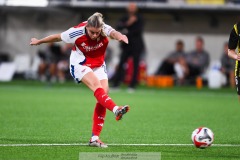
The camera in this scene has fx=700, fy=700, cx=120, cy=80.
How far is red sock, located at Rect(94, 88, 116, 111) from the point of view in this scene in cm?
854

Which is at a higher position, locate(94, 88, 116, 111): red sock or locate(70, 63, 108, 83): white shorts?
locate(70, 63, 108, 83): white shorts

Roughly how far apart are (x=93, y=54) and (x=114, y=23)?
19656 millimetres

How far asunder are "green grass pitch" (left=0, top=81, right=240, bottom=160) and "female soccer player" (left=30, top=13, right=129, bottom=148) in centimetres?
49

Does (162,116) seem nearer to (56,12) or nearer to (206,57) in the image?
(206,57)

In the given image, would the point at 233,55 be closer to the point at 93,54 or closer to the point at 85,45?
the point at 93,54

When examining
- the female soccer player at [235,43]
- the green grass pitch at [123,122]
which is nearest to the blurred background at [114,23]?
the green grass pitch at [123,122]

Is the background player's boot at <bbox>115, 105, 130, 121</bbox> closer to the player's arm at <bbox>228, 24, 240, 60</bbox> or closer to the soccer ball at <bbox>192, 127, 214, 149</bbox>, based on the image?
the soccer ball at <bbox>192, 127, 214, 149</bbox>

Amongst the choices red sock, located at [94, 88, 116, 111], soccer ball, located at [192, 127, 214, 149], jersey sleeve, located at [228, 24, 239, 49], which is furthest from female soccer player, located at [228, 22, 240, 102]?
red sock, located at [94, 88, 116, 111]

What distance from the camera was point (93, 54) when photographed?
929cm

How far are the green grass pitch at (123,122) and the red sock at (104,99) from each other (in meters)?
0.54

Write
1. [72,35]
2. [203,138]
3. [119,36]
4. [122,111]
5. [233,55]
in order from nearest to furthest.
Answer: [122,111] → [203,138] → [119,36] → [72,35] → [233,55]

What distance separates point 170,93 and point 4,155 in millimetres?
13974

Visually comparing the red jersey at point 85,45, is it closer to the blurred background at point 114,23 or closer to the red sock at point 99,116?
the red sock at point 99,116

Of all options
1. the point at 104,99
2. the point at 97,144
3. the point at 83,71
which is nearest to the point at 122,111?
the point at 104,99
